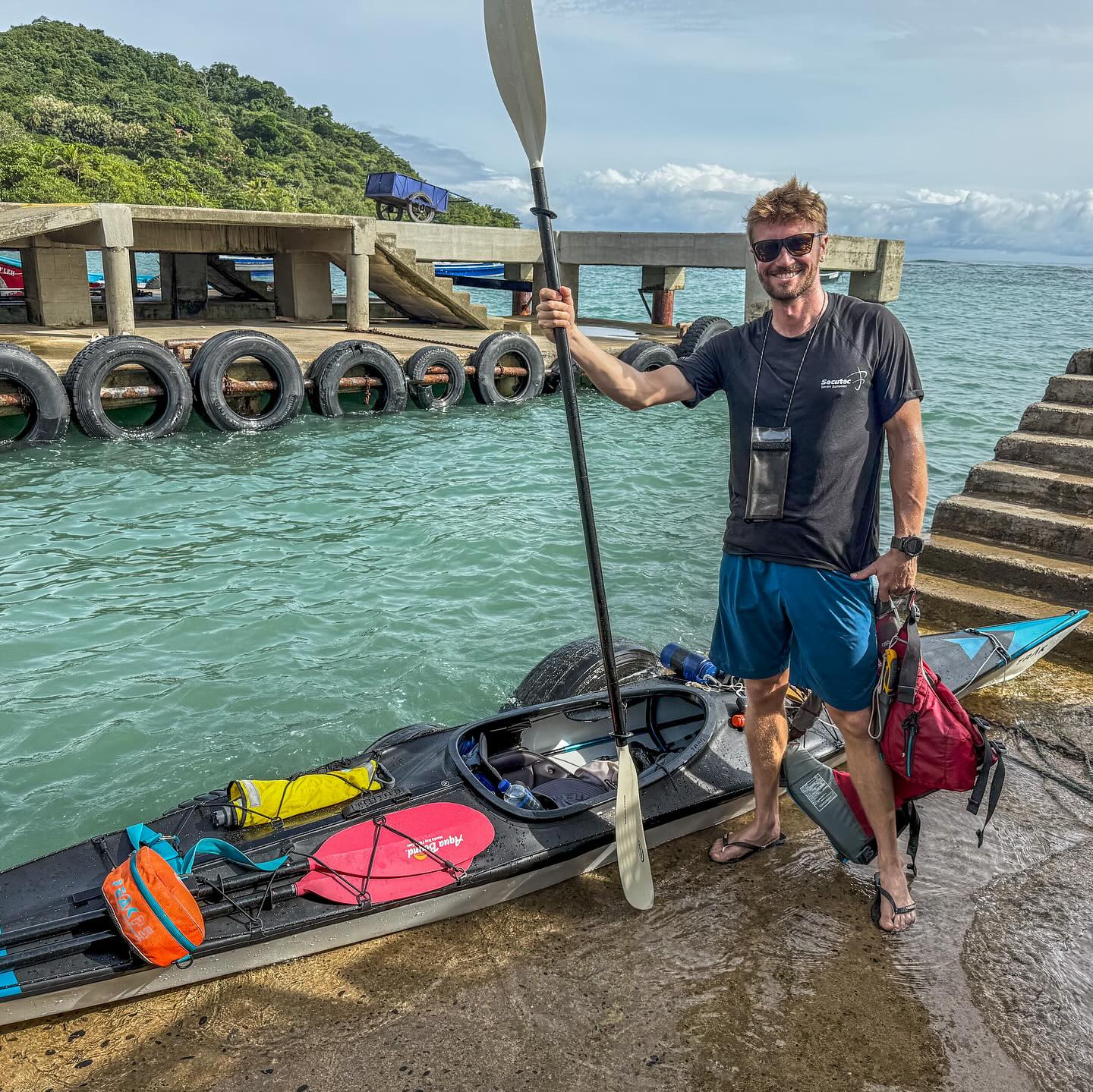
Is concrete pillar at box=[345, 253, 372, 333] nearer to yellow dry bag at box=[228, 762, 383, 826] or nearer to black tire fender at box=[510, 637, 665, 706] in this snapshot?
black tire fender at box=[510, 637, 665, 706]

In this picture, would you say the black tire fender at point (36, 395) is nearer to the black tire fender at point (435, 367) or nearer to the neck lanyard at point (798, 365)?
the black tire fender at point (435, 367)

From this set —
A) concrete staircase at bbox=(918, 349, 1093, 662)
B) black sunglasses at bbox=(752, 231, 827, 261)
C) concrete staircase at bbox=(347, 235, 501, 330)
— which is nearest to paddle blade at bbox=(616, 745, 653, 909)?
black sunglasses at bbox=(752, 231, 827, 261)

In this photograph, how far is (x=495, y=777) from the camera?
4.06 meters

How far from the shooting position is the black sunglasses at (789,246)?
3.03m

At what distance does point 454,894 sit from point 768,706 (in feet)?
4.41

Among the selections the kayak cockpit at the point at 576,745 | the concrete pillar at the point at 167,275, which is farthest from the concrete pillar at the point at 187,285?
the kayak cockpit at the point at 576,745

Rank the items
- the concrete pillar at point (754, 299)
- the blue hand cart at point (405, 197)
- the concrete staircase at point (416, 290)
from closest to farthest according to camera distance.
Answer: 1. the concrete staircase at point (416, 290)
2. the concrete pillar at point (754, 299)
3. the blue hand cart at point (405, 197)

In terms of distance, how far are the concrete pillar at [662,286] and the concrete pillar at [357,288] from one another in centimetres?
A: 992

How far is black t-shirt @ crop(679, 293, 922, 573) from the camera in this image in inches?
120

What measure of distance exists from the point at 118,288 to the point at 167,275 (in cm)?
651

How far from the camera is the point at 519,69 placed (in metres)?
3.38

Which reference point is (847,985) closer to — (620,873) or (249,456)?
(620,873)

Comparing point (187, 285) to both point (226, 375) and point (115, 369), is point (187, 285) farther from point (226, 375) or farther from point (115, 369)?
point (115, 369)

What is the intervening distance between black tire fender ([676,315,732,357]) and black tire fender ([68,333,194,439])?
33.5 feet
